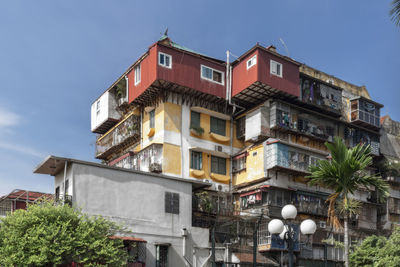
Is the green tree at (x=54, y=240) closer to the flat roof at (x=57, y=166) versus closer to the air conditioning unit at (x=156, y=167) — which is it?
the flat roof at (x=57, y=166)

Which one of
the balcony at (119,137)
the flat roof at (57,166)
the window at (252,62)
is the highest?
the window at (252,62)

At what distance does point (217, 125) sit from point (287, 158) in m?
6.77

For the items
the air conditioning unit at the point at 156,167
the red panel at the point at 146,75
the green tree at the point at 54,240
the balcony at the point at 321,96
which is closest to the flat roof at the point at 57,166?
the green tree at the point at 54,240

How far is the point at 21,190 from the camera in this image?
1224 inches

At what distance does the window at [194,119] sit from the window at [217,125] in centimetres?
131

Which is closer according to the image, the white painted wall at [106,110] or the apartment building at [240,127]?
the apartment building at [240,127]

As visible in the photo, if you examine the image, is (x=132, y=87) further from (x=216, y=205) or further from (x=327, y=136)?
(x=327, y=136)

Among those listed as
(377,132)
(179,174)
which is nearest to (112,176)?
(179,174)

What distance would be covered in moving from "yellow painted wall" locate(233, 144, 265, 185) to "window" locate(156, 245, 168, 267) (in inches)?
505

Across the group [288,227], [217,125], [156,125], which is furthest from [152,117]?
[288,227]

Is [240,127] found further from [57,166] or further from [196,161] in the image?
[57,166]

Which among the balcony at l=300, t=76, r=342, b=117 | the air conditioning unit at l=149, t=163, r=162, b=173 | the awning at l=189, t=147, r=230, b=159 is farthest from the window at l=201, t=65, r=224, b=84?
the air conditioning unit at l=149, t=163, r=162, b=173

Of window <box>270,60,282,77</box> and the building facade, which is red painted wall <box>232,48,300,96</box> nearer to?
the building facade

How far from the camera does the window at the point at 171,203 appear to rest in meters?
30.6
